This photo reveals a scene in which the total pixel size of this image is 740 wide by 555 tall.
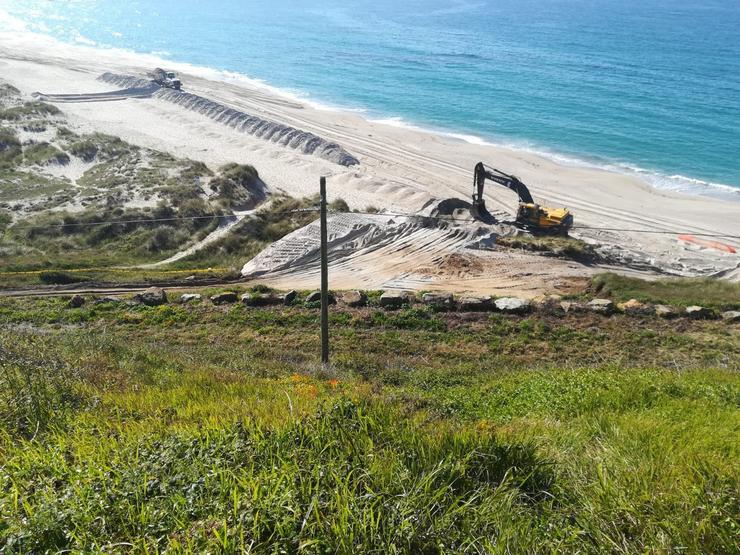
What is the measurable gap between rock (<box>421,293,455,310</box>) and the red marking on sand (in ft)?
69.1

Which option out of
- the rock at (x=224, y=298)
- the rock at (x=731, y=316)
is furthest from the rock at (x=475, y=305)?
the rock at (x=224, y=298)

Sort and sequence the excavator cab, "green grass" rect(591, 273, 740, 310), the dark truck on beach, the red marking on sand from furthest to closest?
the dark truck on beach → the red marking on sand → the excavator cab → "green grass" rect(591, 273, 740, 310)

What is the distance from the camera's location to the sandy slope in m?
38.1

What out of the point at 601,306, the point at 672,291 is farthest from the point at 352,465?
the point at 672,291

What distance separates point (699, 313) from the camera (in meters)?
21.9

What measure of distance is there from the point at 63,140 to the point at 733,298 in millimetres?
51525

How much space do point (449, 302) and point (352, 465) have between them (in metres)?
16.9

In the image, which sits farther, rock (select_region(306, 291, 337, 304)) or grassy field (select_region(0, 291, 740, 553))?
rock (select_region(306, 291, 337, 304))

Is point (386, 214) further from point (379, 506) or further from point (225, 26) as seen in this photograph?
point (225, 26)

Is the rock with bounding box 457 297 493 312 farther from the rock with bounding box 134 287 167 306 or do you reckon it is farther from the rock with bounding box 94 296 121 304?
the rock with bounding box 94 296 121 304

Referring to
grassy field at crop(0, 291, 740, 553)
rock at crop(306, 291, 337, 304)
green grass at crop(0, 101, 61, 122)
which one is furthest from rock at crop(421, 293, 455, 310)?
green grass at crop(0, 101, 61, 122)

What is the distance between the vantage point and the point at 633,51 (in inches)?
4011

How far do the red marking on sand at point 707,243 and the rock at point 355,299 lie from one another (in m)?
23.6

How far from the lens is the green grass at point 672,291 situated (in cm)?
2344
